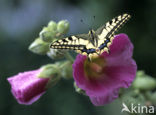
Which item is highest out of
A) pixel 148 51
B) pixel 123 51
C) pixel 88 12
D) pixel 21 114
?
pixel 88 12

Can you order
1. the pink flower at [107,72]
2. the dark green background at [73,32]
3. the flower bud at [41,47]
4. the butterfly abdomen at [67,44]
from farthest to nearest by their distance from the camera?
the dark green background at [73,32] → the flower bud at [41,47] → the pink flower at [107,72] → the butterfly abdomen at [67,44]

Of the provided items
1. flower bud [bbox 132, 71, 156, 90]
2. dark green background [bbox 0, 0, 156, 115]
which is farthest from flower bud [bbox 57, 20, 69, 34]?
dark green background [bbox 0, 0, 156, 115]

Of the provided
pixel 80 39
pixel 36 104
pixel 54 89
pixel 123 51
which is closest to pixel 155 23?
pixel 54 89

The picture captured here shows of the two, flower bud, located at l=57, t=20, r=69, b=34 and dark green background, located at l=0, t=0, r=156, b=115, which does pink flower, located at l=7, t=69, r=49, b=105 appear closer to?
flower bud, located at l=57, t=20, r=69, b=34

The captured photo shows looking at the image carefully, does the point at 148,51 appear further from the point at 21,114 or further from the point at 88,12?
the point at 21,114

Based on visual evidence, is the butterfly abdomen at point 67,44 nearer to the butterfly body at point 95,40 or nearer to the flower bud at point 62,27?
the butterfly body at point 95,40

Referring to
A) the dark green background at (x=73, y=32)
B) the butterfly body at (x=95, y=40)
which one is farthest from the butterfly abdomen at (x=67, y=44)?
the dark green background at (x=73, y=32)

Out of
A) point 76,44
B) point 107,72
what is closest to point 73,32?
point 107,72
